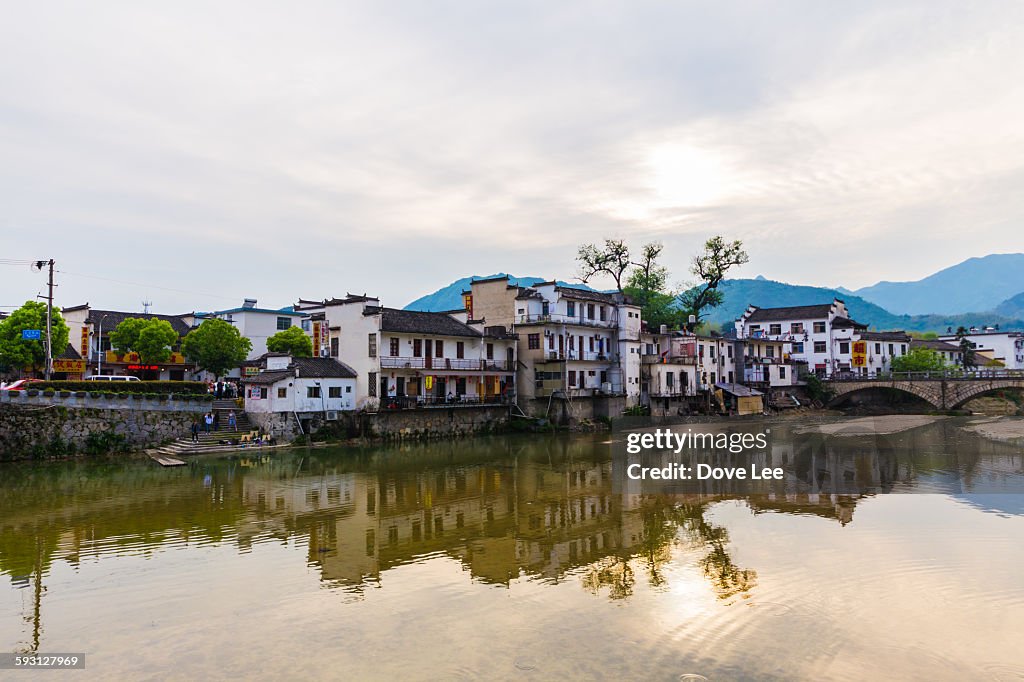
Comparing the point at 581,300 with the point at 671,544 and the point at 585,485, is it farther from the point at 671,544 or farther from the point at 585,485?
the point at 671,544

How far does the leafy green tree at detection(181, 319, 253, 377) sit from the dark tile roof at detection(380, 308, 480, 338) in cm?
1478

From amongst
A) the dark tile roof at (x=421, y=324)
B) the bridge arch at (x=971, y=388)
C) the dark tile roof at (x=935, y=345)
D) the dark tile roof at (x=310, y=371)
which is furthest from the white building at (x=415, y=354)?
the dark tile roof at (x=935, y=345)

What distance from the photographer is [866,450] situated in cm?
4028

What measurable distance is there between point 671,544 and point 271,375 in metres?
30.9

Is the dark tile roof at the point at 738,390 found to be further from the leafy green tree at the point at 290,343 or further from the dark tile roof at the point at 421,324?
the leafy green tree at the point at 290,343

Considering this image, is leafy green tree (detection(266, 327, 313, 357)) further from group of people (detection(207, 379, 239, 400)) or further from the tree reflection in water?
the tree reflection in water

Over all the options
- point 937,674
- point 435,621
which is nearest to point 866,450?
point 937,674

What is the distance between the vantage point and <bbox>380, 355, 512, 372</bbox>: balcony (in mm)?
46000

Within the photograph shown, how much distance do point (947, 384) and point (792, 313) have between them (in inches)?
794

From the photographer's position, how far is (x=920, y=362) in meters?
73.1

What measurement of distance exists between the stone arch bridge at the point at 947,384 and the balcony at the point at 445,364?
42.2 meters

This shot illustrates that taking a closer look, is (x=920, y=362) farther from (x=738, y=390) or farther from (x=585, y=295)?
(x=585, y=295)

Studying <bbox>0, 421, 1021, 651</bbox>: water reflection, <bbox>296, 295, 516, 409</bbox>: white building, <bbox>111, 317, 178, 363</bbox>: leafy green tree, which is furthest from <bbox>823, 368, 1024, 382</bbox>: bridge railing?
<bbox>111, 317, 178, 363</bbox>: leafy green tree

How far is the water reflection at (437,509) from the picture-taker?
1728 cm
